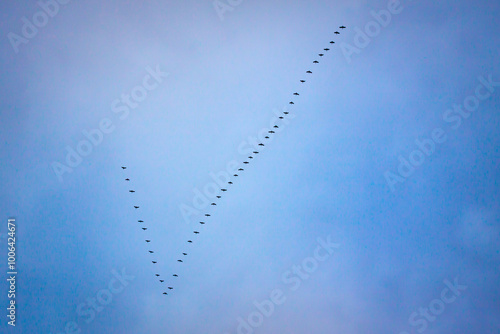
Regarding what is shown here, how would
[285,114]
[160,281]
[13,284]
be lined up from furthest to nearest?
1. [285,114]
2. [160,281]
3. [13,284]

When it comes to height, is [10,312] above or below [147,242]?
below

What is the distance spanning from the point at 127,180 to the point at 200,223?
27.4ft

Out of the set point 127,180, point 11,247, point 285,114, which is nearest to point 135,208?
point 127,180

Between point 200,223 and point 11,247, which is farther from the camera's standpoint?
point 200,223

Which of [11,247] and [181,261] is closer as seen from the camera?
[11,247]

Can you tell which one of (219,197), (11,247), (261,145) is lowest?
(11,247)

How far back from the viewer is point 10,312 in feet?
211

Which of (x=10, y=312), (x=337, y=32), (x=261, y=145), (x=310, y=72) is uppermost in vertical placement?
(x=337, y=32)

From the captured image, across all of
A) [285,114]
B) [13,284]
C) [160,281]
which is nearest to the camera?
[13,284]

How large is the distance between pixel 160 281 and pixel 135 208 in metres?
7.80

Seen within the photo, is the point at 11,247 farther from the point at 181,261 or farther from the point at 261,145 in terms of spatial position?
the point at 261,145

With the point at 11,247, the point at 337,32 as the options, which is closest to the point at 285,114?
the point at 337,32

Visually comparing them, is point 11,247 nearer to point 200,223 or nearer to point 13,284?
point 13,284

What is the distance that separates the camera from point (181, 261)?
234ft
